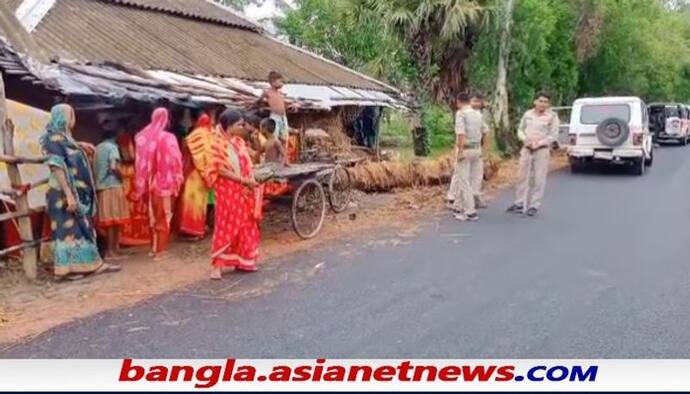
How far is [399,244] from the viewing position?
7324 mm

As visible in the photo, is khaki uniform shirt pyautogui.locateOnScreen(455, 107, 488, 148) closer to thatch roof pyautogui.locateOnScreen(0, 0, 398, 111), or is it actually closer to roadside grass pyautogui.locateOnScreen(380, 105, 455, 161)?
thatch roof pyautogui.locateOnScreen(0, 0, 398, 111)

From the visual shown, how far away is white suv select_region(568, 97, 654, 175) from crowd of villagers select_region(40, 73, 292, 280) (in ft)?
29.1

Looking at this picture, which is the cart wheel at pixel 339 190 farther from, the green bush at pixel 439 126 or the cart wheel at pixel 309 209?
the green bush at pixel 439 126

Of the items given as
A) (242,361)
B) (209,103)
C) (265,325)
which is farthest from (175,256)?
(242,361)

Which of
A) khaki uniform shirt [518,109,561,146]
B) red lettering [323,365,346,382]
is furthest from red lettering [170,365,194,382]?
khaki uniform shirt [518,109,561,146]

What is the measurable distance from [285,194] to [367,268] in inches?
73.6

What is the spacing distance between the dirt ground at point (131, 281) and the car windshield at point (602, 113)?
22.5 ft

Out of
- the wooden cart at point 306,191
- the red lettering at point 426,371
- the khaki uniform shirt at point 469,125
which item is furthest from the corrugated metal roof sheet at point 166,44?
the red lettering at point 426,371

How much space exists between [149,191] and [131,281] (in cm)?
116

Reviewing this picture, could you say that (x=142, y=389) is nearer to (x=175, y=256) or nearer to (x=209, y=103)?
(x=175, y=256)

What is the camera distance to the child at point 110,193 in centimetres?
617

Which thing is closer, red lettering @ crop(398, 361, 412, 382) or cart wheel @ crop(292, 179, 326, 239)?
red lettering @ crop(398, 361, 412, 382)

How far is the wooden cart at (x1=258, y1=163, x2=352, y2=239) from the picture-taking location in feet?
23.6

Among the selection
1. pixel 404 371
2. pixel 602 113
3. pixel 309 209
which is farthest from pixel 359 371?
pixel 602 113
